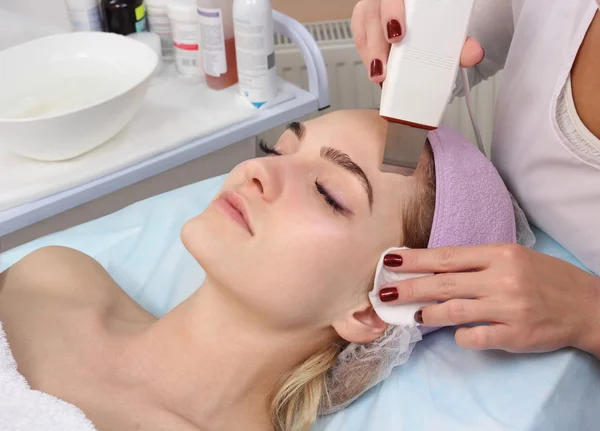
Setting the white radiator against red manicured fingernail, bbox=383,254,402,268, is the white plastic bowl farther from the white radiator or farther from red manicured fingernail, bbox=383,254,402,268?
red manicured fingernail, bbox=383,254,402,268

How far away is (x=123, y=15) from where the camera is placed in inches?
68.5

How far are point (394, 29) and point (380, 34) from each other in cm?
12

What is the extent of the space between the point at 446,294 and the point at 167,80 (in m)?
1.16

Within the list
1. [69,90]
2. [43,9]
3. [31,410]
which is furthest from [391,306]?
[43,9]

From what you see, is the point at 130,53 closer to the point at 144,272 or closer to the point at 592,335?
the point at 144,272

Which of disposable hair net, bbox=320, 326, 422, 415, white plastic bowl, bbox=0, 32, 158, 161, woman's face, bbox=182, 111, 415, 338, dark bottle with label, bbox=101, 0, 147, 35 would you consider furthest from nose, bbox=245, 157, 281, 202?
dark bottle with label, bbox=101, 0, 147, 35

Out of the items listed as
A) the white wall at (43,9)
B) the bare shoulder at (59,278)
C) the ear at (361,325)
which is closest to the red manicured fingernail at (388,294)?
the ear at (361,325)

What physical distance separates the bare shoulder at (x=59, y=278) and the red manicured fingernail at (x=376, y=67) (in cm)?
66

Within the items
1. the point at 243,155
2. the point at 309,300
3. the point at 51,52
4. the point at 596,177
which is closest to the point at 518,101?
the point at 596,177

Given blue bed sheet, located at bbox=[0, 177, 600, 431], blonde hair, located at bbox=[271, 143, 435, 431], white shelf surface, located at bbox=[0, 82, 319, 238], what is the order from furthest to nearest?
1. white shelf surface, located at bbox=[0, 82, 319, 238]
2. blonde hair, located at bbox=[271, 143, 435, 431]
3. blue bed sheet, located at bbox=[0, 177, 600, 431]

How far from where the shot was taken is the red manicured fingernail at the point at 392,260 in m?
0.89

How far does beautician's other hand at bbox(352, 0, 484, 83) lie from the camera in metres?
0.84

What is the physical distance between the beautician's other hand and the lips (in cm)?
26

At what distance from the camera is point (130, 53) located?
163 centimetres
